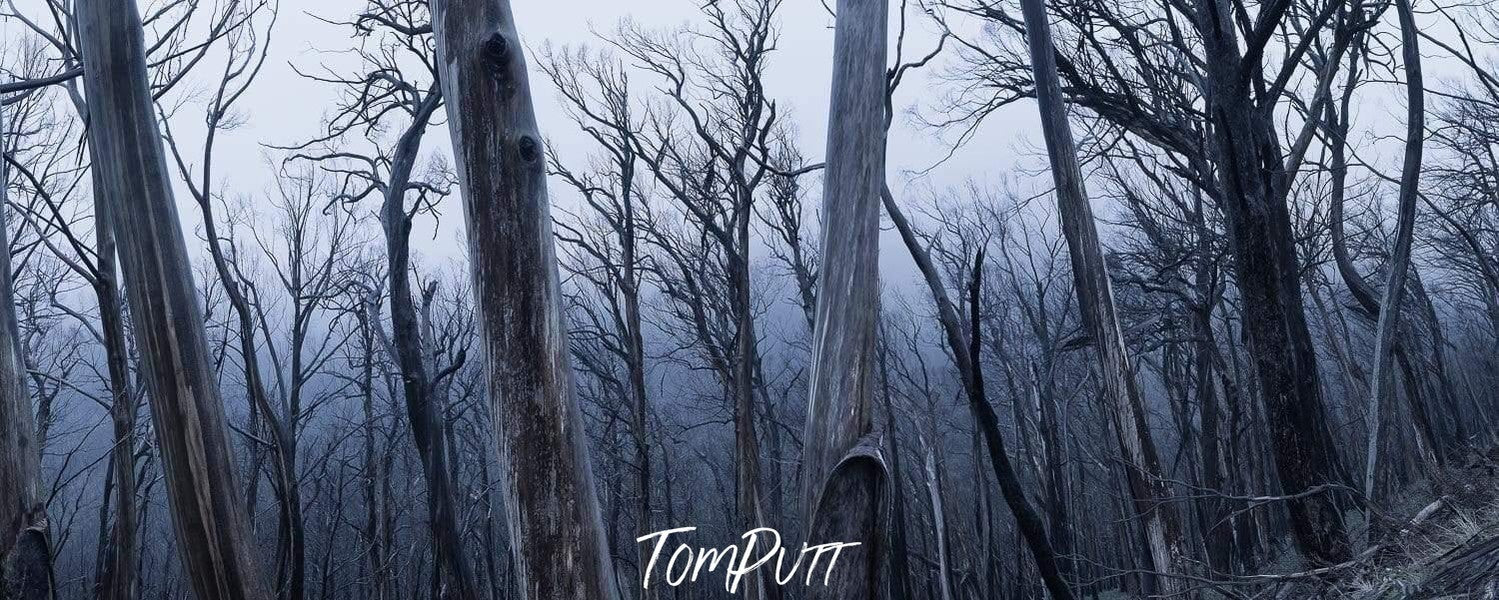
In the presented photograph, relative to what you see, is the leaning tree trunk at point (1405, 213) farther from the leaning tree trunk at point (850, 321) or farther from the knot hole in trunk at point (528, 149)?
the knot hole in trunk at point (528, 149)

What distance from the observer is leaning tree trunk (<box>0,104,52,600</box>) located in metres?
4.40

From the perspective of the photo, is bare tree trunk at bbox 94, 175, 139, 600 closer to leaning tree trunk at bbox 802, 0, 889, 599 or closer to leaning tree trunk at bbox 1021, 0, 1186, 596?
leaning tree trunk at bbox 802, 0, 889, 599

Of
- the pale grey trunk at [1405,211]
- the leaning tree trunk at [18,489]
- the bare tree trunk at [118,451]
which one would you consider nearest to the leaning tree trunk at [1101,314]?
the pale grey trunk at [1405,211]

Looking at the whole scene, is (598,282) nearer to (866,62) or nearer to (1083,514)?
(866,62)

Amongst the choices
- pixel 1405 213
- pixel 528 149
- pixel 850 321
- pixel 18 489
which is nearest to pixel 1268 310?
pixel 1405 213

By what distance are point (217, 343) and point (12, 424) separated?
1674cm

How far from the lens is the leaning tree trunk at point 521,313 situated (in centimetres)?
261

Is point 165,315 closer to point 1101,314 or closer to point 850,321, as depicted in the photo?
point 850,321

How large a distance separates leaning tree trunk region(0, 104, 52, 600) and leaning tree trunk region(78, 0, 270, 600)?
172 cm

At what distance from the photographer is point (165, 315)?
3406 mm

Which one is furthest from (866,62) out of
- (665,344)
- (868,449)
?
(665,344)

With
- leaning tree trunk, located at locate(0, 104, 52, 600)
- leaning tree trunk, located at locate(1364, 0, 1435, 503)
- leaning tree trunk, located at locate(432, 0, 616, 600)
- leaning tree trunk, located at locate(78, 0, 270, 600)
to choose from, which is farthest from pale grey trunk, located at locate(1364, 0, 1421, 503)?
leaning tree trunk, located at locate(0, 104, 52, 600)

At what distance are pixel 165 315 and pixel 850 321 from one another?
256 centimetres

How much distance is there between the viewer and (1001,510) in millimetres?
31641
